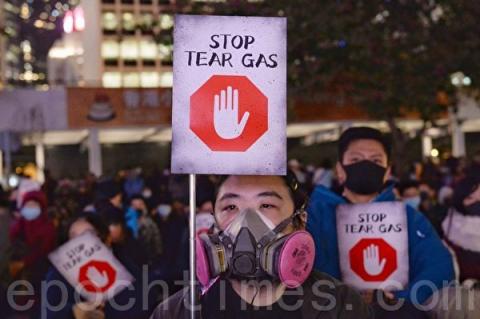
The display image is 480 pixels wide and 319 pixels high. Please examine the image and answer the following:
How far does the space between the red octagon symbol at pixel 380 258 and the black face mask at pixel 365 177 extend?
13.0 inches

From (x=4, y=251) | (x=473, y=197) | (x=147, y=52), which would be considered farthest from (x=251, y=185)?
(x=147, y=52)

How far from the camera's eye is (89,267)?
15.1ft

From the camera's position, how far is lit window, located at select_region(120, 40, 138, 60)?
101312 millimetres

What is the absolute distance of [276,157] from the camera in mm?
2930

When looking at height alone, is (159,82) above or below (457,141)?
above

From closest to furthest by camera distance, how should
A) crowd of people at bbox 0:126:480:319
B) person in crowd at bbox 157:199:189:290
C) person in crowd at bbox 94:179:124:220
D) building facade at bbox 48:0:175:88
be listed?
1. crowd of people at bbox 0:126:480:319
2. person in crowd at bbox 157:199:189:290
3. person in crowd at bbox 94:179:124:220
4. building facade at bbox 48:0:175:88

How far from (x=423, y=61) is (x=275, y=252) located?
1219 centimetres

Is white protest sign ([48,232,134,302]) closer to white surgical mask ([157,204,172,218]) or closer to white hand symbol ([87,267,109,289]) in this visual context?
white hand symbol ([87,267,109,289])

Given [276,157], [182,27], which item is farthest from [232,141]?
[182,27]

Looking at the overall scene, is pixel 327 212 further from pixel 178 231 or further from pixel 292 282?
pixel 178 231

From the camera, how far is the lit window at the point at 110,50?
99.4m

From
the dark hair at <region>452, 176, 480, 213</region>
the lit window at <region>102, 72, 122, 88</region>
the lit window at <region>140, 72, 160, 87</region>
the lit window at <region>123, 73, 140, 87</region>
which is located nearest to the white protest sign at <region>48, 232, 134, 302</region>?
the dark hair at <region>452, 176, 480, 213</region>

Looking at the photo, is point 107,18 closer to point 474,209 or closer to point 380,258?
point 474,209

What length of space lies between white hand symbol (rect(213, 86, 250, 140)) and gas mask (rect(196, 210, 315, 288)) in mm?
317
